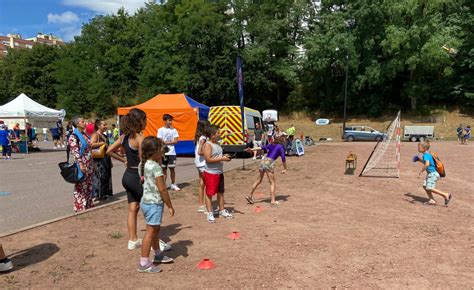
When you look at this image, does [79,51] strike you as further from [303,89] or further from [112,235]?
[112,235]

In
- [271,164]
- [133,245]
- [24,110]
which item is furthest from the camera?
[24,110]

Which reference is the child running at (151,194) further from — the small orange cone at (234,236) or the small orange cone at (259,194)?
the small orange cone at (259,194)

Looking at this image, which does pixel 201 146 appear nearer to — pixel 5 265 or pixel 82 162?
pixel 82 162

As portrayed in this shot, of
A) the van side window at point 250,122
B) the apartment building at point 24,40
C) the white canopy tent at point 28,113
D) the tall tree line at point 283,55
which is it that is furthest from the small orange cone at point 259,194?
the apartment building at point 24,40

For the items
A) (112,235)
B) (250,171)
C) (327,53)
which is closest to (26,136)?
(250,171)

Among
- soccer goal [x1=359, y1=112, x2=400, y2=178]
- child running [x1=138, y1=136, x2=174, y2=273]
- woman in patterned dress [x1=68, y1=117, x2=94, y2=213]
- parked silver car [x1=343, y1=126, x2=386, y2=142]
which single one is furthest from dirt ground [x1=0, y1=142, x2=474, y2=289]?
parked silver car [x1=343, y1=126, x2=386, y2=142]

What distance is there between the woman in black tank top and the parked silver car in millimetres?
30873

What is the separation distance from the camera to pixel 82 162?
697cm

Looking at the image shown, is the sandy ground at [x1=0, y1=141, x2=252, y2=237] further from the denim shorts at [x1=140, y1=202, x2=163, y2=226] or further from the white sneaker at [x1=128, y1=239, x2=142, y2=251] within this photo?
the denim shorts at [x1=140, y1=202, x2=163, y2=226]

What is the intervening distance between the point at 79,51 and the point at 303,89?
1387 inches

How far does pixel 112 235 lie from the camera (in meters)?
5.64

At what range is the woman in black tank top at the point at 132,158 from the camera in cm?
479

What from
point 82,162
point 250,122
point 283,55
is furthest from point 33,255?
point 283,55

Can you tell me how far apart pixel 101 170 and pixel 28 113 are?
1584 cm
